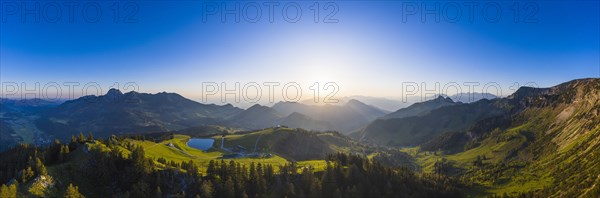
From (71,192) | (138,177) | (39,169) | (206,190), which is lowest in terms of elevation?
(206,190)

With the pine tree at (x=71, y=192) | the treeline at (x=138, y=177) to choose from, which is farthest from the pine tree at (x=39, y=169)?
the pine tree at (x=71, y=192)

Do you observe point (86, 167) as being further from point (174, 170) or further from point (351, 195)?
point (351, 195)

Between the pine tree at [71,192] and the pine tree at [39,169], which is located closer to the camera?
the pine tree at [71,192]

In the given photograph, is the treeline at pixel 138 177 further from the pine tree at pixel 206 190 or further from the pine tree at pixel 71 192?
the pine tree at pixel 206 190

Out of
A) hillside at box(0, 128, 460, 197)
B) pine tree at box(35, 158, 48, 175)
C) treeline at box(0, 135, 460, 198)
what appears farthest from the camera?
treeline at box(0, 135, 460, 198)

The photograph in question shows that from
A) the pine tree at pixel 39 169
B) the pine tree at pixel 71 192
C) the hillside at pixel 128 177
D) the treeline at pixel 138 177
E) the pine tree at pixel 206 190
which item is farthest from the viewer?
the pine tree at pixel 206 190

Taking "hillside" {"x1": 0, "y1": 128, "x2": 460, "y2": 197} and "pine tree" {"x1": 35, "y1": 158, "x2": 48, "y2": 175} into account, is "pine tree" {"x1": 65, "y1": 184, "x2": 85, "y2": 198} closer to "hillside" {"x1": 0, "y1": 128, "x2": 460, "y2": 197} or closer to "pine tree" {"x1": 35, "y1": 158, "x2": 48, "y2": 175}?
"hillside" {"x1": 0, "y1": 128, "x2": 460, "y2": 197}

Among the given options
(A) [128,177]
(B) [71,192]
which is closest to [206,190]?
(A) [128,177]

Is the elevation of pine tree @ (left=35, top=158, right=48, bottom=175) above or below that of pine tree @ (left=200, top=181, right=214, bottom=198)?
above

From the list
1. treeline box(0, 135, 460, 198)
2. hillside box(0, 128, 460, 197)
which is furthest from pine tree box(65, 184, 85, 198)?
hillside box(0, 128, 460, 197)

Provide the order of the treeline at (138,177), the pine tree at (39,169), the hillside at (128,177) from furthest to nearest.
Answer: the treeline at (138,177) < the hillside at (128,177) < the pine tree at (39,169)

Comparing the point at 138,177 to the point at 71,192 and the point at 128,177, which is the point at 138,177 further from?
the point at 71,192
